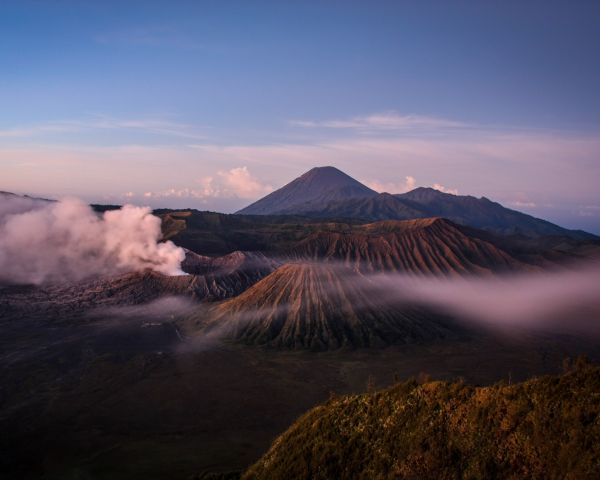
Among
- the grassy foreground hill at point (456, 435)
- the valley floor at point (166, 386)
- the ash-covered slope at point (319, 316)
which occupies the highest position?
the grassy foreground hill at point (456, 435)

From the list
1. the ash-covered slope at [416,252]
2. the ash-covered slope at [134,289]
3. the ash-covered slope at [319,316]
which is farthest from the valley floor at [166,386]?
the ash-covered slope at [416,252]

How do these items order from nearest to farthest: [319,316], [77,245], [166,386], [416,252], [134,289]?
[166,386]
[319,316]
[134,289]
[416,252]
[77,245]

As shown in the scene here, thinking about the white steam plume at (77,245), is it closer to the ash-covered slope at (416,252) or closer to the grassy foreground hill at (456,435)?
the ash-covered slope at (416,252)

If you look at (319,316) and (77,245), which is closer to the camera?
(319,316)

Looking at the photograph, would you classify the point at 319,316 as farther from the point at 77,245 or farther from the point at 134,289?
the point at 77,245

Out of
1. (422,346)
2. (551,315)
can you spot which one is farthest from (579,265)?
(422,346)

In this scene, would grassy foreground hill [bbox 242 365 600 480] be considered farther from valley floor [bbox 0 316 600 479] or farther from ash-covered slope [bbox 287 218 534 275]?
ash-covered slope [bbox 287 218 534 275]

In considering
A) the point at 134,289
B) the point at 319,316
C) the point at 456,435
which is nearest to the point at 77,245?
the point at 134,289
